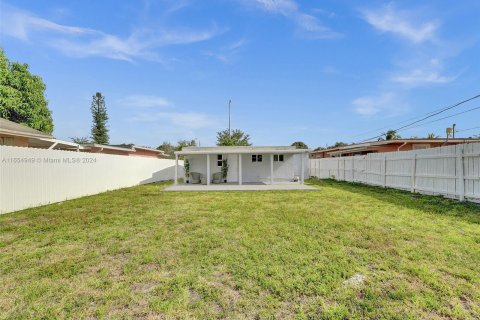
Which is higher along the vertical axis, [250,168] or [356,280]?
[250,168]

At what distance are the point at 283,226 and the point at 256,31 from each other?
14223 mm

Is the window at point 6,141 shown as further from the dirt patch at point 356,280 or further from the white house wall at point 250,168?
the dirt patch at point 356,280

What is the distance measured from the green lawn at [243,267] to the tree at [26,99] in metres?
30.0

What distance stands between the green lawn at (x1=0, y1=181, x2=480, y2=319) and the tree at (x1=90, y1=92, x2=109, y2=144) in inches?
A: 1672

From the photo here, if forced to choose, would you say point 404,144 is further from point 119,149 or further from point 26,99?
point 26,99

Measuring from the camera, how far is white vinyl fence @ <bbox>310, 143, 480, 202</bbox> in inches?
322

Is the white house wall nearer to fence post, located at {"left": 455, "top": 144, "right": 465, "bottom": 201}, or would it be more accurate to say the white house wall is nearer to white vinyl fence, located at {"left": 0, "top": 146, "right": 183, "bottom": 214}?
white vinyl fence, located at {"left": 0, "top": 146, "right": 183, "bottom": 214}

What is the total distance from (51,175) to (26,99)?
29.1m

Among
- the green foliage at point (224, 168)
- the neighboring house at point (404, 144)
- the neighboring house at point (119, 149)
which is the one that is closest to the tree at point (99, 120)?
the neighboring house at point (119, 149)

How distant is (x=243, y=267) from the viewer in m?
3.62

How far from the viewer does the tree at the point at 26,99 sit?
27609mm

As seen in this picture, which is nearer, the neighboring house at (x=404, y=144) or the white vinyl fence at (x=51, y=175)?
the white vinyl fence at (x=51, y=175)

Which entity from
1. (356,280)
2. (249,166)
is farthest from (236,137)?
(356,280)

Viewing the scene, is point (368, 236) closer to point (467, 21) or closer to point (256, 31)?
point (256, 31)
